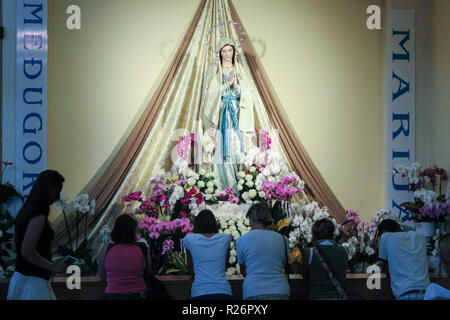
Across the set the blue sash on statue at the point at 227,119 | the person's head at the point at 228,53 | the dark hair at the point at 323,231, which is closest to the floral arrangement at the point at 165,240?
the blue sash on statue at the point at 227,119

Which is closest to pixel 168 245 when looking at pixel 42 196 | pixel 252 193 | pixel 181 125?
pixel 252 193

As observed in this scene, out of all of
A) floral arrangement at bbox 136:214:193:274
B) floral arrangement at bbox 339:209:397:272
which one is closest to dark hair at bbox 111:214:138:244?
floral arrangement at bbox 136:214:193:274

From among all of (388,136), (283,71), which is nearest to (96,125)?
(283,71)

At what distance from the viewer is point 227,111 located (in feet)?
25.1

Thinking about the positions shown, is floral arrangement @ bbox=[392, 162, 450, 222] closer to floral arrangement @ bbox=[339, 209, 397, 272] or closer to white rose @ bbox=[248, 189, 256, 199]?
floral arrangement @ bbox=[339, 209, 397, 272]

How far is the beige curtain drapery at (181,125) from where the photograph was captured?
7.45m

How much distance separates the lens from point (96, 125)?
805 cm

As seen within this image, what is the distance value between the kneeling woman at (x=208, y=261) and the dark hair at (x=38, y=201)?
105cm

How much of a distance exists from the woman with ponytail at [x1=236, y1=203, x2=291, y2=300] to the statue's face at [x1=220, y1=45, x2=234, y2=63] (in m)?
3.86

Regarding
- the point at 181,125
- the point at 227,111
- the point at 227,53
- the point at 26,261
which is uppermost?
the point at 227,53

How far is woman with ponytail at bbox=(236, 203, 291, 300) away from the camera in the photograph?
4.17m

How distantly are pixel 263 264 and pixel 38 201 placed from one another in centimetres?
158

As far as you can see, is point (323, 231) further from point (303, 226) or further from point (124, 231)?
point (303, 226)

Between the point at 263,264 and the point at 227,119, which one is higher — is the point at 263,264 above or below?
below
